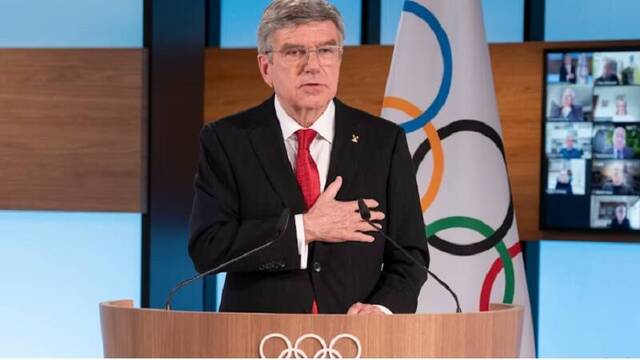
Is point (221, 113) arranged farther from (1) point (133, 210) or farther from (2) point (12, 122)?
(2) point (12, 122)

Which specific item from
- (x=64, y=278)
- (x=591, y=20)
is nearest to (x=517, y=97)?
(x=591, y=20)

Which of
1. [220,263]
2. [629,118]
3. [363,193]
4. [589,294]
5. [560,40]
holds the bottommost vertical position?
[589,294]

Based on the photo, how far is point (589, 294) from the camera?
530 centimetres

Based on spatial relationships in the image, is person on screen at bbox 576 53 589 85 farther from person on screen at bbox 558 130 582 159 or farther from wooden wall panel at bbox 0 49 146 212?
wooden wall panel at bbox 0 49 146 212

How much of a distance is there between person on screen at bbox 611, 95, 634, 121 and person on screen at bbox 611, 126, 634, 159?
44 mm

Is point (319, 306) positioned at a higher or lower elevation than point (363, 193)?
lower

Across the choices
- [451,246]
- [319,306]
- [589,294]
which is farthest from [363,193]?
[589,294]

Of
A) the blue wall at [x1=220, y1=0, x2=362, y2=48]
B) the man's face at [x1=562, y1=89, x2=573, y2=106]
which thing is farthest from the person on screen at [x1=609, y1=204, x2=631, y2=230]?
the blue wall at [x1=220, y1=0, x2=362, y2=48]

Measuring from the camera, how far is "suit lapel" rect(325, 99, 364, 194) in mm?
2561

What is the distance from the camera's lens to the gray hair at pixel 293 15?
8.31ft

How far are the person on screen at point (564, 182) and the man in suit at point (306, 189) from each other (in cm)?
253

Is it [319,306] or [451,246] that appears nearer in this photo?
[319,306]

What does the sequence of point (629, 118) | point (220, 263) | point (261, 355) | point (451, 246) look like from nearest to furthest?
point (261, 355) → point (220, 263) → point (451, 246) → point (629, 118)

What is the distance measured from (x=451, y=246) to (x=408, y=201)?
164 cm
